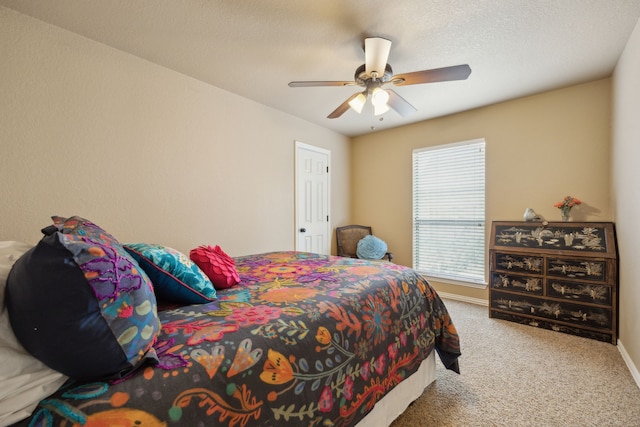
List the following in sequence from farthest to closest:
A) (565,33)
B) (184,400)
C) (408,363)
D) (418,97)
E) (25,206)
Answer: (418,97), (565,33), (25,206), (408,363), (184,400)

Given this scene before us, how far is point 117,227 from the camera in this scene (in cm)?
222

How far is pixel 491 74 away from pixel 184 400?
3348 mm

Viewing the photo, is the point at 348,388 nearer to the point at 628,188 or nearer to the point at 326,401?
the point at 326,401

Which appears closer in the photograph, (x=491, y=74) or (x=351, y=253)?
(x=491, y=74)

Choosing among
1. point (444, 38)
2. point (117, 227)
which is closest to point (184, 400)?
point (117, 227)

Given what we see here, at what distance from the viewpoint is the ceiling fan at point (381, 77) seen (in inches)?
73.1

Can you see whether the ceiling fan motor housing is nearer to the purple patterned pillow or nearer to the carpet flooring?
the purple patterned pillow

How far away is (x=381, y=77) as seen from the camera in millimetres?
2150

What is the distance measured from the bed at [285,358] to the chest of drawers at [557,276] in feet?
5.25

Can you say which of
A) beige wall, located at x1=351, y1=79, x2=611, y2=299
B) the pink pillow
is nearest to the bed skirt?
the pink pillow

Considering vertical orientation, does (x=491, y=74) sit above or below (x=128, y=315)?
above

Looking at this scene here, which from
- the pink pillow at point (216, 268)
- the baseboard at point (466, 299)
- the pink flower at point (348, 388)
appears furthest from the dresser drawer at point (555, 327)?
the pink pillow at point (216, 268)

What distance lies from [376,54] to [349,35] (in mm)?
296

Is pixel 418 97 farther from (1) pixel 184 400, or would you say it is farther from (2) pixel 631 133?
(1) pixel 184 400
